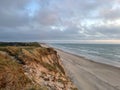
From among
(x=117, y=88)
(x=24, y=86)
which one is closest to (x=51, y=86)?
Result: (x=24, y=86)

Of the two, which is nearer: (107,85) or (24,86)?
(24,86)

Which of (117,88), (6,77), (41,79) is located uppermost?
(6,77)

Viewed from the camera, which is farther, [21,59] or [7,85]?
[21,59]

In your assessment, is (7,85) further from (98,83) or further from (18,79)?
(98,83)

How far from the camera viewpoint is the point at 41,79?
13.5m

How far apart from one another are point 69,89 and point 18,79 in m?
5.53

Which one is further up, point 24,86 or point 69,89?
point 24,86

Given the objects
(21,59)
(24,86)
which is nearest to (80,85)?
(21,59)

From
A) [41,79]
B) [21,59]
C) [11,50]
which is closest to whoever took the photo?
[41,79]

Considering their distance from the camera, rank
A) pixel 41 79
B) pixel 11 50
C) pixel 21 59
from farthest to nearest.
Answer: pixel 11 50, pixel 21 59, pixel 41 79

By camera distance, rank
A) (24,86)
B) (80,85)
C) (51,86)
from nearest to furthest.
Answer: (24,86) → (51,86) → (80,85)

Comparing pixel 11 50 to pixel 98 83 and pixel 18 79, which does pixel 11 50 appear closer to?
pixel 18 79

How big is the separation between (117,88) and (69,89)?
12.0m

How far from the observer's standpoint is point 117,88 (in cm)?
2473
